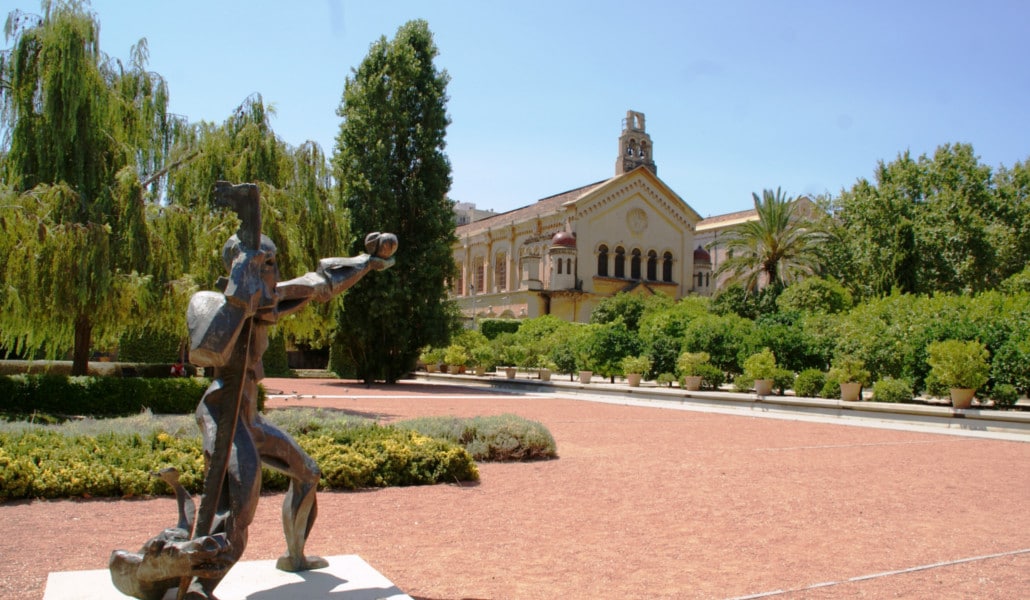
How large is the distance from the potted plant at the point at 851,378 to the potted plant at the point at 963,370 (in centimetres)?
297

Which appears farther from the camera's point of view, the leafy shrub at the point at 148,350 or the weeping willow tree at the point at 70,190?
the leafy shrub at the point at 148,350

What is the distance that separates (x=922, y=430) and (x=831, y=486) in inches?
329

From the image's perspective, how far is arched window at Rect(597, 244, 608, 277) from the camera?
52281 mm

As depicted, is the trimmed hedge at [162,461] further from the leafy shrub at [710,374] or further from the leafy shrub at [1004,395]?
the leafy shrub at [710,374]

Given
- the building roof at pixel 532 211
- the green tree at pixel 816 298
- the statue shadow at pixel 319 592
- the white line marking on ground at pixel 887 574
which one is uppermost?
the building roof at pixel 532 211

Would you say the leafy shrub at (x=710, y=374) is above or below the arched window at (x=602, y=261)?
below

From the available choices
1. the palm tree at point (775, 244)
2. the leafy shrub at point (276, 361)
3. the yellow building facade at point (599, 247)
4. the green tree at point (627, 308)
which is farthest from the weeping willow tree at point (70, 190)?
the yellow building facade at point (599, 247)

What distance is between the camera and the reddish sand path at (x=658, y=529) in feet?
17.5

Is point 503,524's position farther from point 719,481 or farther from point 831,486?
point 831,486

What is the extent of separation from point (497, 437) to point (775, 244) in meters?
27.1

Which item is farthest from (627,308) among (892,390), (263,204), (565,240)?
(263,204)

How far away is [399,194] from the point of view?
3148 centimetres

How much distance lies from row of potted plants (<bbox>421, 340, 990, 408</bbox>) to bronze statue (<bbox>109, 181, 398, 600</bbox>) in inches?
674

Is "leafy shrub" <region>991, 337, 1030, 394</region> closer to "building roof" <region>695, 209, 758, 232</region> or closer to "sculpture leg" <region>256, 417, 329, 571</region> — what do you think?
"sculpture leg" <region>256, 417, 329, 571</region>
